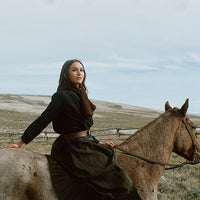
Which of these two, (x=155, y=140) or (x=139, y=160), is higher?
(x=155, y=140)

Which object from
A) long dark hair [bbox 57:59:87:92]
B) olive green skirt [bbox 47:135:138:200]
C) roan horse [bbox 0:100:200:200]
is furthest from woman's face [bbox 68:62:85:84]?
roan horse [bbox 0:100:200:200]

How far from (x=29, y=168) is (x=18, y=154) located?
0.25 m

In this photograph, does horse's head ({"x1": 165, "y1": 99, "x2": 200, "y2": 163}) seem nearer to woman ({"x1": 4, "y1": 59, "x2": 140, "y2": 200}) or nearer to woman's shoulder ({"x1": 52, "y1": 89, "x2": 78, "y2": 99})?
woman ({"x1": 4, "y1": 59, "x2": 140, "y2": 200})

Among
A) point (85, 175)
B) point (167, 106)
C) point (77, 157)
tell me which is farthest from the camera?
point (167, 106)

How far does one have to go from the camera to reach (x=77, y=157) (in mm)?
2865

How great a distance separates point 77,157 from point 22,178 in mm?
738

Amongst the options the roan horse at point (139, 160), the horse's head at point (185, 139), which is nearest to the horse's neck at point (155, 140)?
the roan horse at point (139, 160)

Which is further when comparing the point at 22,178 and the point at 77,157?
the point at 77,157

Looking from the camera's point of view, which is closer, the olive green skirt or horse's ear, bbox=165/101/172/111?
the olive green skirt

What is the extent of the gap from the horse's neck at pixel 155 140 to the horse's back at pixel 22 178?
1499 millimetres

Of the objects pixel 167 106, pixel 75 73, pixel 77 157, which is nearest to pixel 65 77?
pixel 75 73

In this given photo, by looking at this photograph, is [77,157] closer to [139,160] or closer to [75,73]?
[139,160]

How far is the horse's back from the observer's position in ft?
8.20

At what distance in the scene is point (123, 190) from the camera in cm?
279
